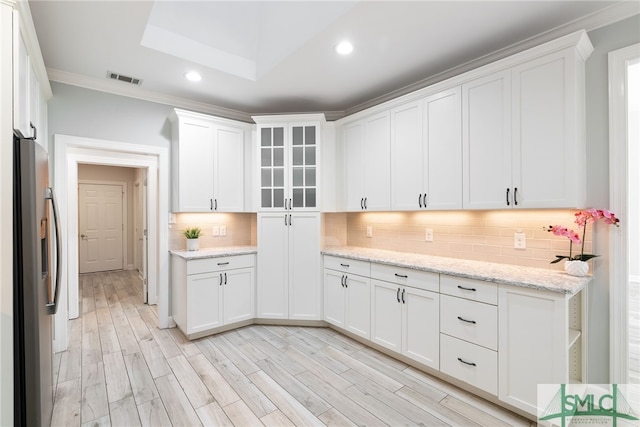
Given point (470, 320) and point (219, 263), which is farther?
point (219, 263)

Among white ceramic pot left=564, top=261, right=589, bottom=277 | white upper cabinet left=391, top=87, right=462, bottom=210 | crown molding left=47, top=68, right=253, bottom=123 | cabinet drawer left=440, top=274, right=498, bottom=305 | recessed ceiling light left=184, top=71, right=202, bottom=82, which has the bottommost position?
cabinet drawer left=440, top=274, right=498, bottom=305

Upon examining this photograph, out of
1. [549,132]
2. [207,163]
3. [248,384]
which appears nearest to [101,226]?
[207,163]

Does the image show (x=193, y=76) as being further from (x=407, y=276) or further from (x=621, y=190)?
(x=621, y=190)

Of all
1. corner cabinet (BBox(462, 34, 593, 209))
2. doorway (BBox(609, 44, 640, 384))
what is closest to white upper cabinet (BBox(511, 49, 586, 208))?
corner cabinet (BBox(462, 34, 593, 209))

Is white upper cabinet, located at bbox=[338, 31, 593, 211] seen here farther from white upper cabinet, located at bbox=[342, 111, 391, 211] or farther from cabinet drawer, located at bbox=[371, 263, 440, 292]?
cabinet drawer, located at bbox=[371, 263, 440, 292]

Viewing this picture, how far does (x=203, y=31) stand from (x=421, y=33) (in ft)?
6.11

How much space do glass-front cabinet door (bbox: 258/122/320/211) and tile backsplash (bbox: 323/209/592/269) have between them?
54 cm

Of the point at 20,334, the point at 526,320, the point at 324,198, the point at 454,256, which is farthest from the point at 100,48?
the point at 526,320

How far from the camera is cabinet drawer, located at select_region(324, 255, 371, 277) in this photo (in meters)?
3.05

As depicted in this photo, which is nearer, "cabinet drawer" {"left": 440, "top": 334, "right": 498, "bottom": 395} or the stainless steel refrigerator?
the stainless steel refrigerator

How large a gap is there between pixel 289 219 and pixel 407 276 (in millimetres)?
1545

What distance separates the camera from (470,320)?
2.23 meters

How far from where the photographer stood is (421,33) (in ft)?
7.57

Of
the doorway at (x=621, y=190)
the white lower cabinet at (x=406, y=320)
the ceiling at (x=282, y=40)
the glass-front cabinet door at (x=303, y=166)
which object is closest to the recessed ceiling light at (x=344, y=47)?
the ceiling at (x=282, y=40)
